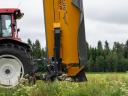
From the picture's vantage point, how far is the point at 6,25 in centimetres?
1692

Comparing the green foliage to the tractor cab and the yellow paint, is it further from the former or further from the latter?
the tractor cab

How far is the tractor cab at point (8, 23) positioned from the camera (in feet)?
55.1

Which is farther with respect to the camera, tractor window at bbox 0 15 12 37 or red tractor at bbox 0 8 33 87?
tractor window at bbox 0 15 12 37

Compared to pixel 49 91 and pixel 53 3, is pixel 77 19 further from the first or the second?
pixel 49 91

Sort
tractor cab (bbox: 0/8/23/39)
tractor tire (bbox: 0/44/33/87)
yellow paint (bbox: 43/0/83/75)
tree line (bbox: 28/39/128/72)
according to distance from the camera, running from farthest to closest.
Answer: tree line (bbox: 28/39/128/72) → yellow paint (bbox: 43/0/83/75) → tractor cab (bbox: 0/8/23/39) → tractor tire (bbox: 0/44/33/87)

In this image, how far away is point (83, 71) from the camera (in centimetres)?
1802

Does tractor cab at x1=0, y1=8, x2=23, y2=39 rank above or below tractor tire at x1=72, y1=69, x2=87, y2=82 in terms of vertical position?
above

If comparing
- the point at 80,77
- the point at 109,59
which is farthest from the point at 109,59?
the point at 80,77

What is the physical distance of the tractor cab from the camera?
16797 millimetres

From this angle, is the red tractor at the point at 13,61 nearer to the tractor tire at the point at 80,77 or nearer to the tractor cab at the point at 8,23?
the tractor cab at the point at 8,23

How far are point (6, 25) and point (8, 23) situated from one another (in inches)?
4.1

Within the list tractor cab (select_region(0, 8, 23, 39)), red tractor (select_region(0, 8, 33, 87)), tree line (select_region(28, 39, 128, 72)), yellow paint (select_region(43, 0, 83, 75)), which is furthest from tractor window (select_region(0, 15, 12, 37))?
tree line (select_region(28, 39, 128, 72))

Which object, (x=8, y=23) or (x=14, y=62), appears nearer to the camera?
(x=14, y=62)

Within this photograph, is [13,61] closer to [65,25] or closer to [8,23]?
[8,23]
